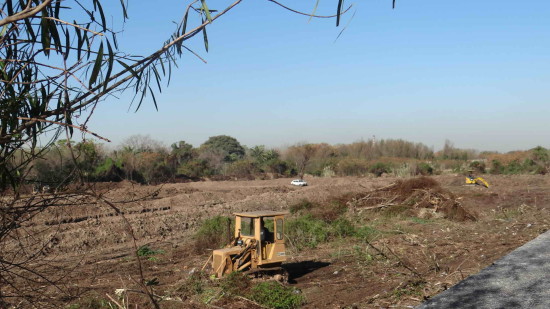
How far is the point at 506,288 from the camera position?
11.7ft

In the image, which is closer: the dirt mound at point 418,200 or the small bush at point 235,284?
the small bush at point 235,284

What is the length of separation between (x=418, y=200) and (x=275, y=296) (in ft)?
46.2

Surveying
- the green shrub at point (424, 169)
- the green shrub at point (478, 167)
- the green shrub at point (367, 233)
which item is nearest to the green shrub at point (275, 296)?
the green shrub at point (367, 233)

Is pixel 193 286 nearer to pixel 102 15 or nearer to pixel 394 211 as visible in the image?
pixel 102 15

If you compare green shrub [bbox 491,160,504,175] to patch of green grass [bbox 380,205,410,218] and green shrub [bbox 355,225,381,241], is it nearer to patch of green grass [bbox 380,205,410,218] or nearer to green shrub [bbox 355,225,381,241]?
patch of green grass [bbox 380,205,410,218]

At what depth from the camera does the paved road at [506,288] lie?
10.7 feet

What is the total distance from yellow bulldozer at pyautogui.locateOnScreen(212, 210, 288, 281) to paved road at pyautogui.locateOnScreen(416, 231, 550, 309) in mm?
8319

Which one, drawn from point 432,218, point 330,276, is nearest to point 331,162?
point 432,218

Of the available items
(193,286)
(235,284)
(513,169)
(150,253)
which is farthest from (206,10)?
(513,169)

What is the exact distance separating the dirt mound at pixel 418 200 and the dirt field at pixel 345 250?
1.93ft

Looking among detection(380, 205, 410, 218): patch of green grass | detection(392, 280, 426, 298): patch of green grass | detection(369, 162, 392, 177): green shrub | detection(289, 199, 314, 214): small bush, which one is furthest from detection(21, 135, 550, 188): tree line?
detection(392, 280, 426, 298): patch of green grass

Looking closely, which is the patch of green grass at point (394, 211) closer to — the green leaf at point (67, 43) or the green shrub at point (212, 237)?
the green shrub at point (212, 237)

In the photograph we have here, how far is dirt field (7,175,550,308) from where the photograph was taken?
35.8 ft

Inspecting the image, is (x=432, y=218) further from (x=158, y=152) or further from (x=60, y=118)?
(x=158, y=152)
